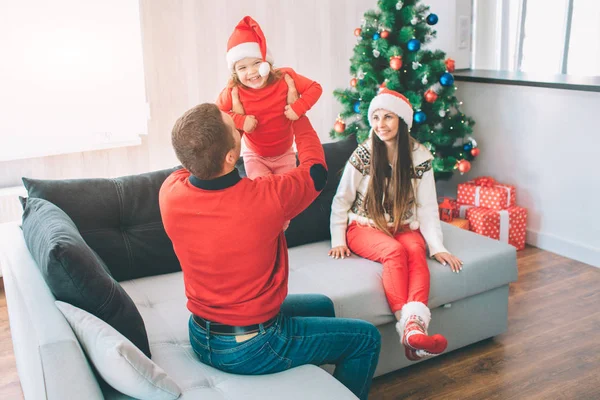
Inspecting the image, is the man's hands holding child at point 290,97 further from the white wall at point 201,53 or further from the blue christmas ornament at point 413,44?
the white wall at point 201,53

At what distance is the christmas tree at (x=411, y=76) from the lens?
12.5 feet

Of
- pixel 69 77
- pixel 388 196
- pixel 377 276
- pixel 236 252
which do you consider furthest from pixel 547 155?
pixel 69 77

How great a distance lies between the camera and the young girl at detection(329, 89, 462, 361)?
9.04 feet

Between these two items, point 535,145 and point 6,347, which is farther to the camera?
point 535,145

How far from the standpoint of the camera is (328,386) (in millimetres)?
1832

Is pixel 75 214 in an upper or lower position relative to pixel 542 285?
upper

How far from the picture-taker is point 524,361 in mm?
2754

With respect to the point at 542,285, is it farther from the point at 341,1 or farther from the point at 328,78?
the point at 341,1

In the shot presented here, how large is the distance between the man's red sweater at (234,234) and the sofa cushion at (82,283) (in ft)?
0.63

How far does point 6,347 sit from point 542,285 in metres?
2.71

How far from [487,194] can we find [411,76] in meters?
0.89

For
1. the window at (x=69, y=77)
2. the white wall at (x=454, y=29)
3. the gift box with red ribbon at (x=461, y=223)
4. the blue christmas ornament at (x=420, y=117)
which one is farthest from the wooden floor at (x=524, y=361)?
the white wall at (x=454, y=29)

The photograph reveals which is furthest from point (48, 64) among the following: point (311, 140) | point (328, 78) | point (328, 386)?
point (328, 386)

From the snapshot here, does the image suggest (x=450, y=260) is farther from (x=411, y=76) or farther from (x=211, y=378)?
(x=411, y=76)
